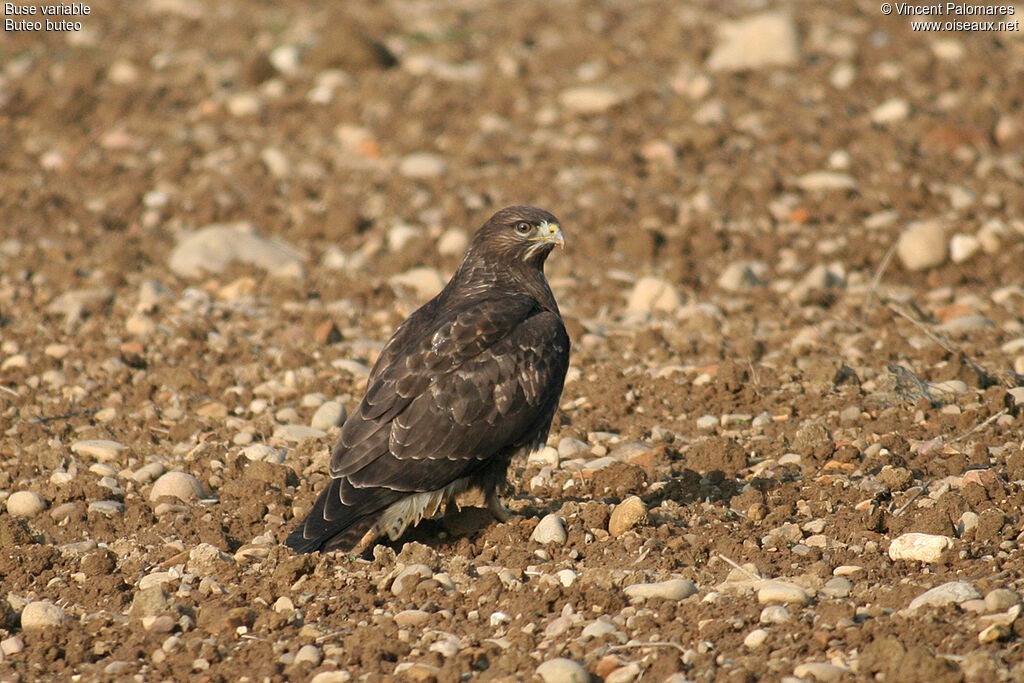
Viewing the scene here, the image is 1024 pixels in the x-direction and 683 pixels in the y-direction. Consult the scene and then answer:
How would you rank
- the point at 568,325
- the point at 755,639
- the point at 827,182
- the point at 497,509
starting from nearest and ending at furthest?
1. the point at 755,639
2. the point at 497,509
3. the point at 568,325
4. the point at 827,182

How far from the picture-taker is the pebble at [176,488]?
21.4ft

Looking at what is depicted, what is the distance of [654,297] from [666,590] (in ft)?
14.2

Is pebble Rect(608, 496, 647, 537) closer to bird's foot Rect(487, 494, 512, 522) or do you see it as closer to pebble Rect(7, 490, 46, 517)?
bird's foot Rect(487, 494, 512, 522)

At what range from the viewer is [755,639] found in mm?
4805

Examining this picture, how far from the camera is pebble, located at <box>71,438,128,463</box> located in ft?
23.3

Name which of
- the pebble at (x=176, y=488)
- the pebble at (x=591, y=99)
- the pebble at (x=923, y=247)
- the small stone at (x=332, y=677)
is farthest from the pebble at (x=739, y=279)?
the small stone at (x=332, y=677)

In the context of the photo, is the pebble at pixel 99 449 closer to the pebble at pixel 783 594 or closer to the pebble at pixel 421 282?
the pebble at pixel 421 282

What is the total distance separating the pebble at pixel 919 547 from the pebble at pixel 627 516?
1142 millimetres

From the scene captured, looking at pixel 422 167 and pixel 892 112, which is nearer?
pixel 422 167

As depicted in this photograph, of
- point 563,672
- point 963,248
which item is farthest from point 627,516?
point 963,248

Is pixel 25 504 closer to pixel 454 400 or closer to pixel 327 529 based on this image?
pixel 327 529

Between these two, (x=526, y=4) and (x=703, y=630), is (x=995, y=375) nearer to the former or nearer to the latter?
(x=703, y=630)

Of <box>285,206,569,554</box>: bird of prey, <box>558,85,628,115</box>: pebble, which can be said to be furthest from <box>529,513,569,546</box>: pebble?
<box>558,85,628,115</box>: pebble

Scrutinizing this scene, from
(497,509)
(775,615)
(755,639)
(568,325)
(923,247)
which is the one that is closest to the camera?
(755,639)
